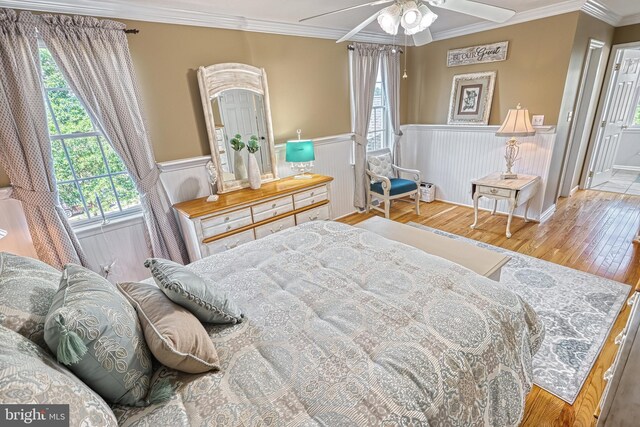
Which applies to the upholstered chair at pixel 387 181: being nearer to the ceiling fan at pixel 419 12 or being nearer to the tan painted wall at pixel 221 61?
the tan painted wall at pixel 221 61

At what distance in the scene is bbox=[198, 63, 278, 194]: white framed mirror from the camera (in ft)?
9.12

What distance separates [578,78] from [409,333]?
4.08 m

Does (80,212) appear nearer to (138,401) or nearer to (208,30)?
(208,30)

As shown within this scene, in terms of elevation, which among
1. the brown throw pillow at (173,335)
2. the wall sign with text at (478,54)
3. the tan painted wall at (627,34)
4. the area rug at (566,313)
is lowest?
the area rug at (566,313)

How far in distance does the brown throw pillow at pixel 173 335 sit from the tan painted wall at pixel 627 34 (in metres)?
5.86

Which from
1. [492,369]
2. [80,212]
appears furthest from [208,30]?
[492,369]

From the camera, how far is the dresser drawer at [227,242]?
8.55 ft

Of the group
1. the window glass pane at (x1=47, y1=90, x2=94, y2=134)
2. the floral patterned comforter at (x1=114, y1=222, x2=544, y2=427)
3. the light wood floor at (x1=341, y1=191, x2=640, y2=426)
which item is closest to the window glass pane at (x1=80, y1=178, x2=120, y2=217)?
the window glass pane at (x1=47, y1=90, x2=94, y2=134)

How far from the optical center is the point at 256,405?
0.92 m

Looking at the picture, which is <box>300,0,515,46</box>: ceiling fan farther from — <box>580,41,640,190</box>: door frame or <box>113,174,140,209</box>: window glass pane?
<box>580,41,640,190</box>: door frame

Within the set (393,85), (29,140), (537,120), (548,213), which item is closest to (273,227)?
(29,140)

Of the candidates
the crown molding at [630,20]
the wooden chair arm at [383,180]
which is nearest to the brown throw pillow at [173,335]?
the wooden chair arm at [383,180]

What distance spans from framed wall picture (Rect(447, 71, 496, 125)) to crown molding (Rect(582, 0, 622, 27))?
96 centimetres

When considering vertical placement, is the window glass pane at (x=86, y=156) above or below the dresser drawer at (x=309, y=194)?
above
